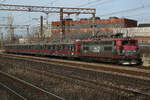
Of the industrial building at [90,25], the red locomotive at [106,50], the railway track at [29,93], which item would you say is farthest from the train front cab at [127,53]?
the industrial building at [90,25]

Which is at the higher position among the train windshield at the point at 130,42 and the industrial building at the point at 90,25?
Answer: the industrial building at the point at 90,25

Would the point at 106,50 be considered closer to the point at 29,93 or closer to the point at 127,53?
the point at 127,53

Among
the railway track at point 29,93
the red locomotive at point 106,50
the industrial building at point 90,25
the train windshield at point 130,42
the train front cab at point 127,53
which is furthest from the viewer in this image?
the industrial building at point 90,25

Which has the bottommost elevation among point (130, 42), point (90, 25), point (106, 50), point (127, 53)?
point (127, 53)

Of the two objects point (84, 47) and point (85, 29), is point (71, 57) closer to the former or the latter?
point (84, 47)

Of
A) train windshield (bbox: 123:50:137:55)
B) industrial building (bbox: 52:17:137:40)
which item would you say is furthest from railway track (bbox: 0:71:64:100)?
industrial building (bbox: 52:17:137:40)

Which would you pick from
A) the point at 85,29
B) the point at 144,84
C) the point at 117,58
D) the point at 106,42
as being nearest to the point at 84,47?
the point at 106,42

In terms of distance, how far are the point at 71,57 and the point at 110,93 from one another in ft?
69.1

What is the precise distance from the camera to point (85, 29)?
84.6m

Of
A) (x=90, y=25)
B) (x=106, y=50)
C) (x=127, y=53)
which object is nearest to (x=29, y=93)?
(x=127, y=53)

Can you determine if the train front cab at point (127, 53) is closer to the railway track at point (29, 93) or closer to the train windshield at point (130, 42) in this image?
the train windshield at point (130, 42)

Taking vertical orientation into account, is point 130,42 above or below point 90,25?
below

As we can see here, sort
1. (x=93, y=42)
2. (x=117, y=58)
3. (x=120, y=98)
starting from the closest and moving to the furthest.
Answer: (x=120, y=98) → (x=117, y=58) → (x=93, y=42)

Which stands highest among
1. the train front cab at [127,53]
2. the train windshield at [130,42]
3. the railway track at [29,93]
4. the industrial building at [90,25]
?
the industrial building at [90,25]
